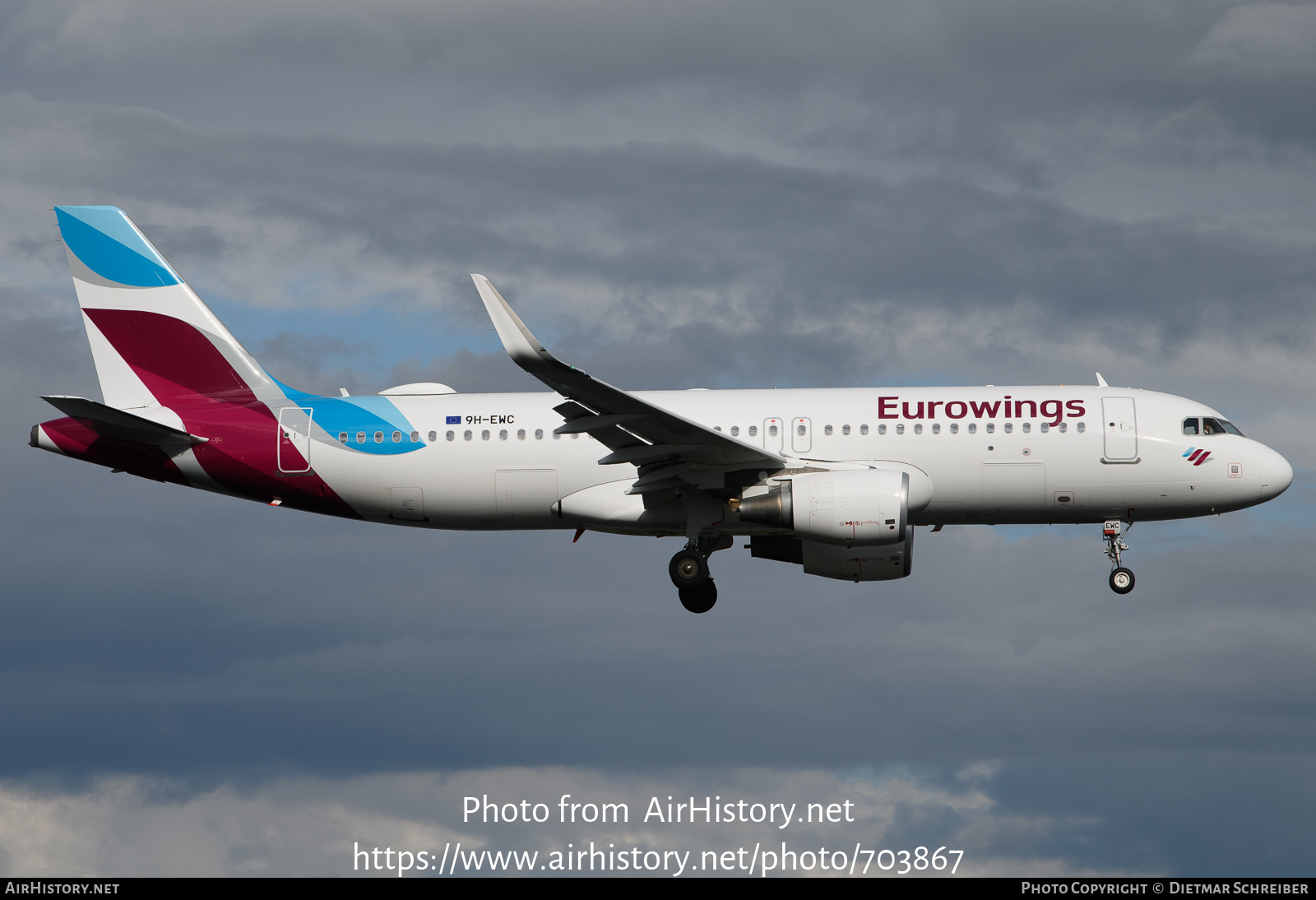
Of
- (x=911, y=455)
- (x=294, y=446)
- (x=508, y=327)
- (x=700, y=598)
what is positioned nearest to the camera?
(x=508, y=327)

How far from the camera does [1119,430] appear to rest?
33.0m

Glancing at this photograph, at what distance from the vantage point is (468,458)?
3441cm

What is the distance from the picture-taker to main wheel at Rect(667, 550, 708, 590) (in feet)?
114

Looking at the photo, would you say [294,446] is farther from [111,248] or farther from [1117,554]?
[1117,554]

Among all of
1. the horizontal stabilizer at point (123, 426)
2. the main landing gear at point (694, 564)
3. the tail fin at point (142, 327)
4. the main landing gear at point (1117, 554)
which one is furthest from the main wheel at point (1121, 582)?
the horizontal stabilizer at point (123, 426)

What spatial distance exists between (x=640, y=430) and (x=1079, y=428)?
10.7 m

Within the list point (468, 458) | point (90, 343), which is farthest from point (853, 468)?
point (90, 343)

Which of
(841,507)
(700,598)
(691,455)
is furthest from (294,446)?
(841,507)

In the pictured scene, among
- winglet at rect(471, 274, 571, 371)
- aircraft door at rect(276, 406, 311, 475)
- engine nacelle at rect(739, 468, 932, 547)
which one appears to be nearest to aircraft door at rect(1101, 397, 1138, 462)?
engine nacelle at rect(739, 468, 932, 547)

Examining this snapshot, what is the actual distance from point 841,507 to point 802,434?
269cm

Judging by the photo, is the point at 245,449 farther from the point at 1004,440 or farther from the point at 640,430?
the point at 1004,440

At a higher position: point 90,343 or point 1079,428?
point 90,343

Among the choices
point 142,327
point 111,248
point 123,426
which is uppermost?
point 111,248

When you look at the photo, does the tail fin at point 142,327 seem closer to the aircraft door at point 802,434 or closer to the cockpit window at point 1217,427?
the aircraft door at point 802,434
